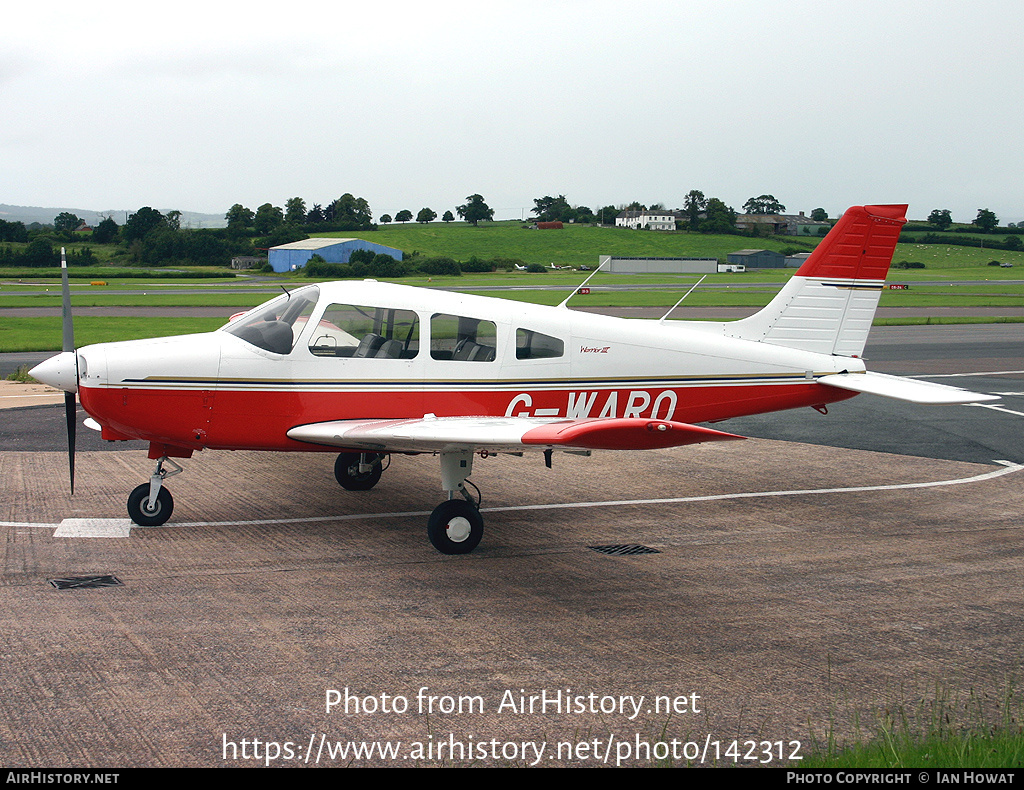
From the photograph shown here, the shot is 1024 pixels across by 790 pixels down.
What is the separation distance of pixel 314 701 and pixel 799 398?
753cm

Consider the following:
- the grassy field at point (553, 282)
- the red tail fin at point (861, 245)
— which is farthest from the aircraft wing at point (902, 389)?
the grassy field at point (553, 282)

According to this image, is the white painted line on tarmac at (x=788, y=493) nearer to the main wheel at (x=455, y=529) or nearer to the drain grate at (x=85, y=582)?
the main wheel at (x=455, y=529)

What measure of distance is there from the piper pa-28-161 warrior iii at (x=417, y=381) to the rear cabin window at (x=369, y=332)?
0.6 inches

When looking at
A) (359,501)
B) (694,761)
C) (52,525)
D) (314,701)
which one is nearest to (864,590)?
(694,761)

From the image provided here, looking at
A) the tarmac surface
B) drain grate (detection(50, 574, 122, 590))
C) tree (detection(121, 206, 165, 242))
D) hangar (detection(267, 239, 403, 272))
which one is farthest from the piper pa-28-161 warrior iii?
tree (detection(121, 206, 165, 242))

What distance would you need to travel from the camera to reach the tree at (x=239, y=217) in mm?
118262

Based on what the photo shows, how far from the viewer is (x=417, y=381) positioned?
9.64 m

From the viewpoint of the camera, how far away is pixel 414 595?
779 cm

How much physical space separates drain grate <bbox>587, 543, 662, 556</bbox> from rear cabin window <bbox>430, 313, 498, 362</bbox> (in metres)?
2.39

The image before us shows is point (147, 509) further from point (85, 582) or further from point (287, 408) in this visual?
point (287, 408)

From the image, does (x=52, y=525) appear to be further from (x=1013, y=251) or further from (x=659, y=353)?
(x=1013, y=251)

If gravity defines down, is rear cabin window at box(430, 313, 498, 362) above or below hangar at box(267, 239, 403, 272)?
below

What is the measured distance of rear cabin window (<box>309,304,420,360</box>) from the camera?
953 centimetres

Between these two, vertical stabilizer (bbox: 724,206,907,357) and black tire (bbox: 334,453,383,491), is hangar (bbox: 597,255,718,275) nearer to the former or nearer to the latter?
vertical stabilizer (bbox: 724,206,907,357)
